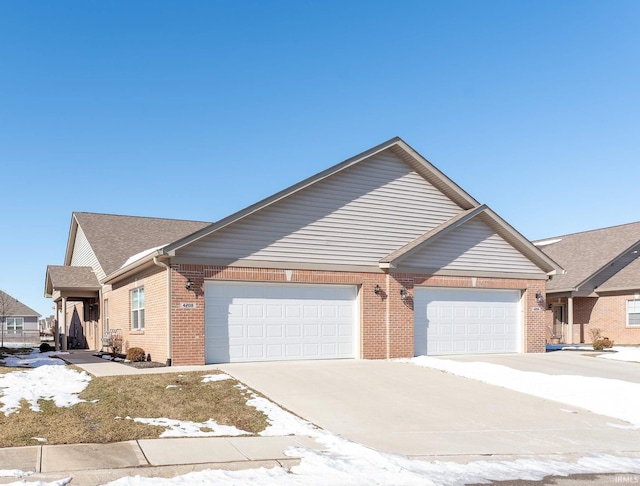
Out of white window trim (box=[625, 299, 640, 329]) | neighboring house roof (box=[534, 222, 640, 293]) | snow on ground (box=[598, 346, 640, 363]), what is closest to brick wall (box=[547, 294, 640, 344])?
white window trim (box=[625, 299, 640, 329])

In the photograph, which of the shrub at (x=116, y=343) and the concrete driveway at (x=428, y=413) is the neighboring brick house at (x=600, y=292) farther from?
the shrub at (x=116, y=343)

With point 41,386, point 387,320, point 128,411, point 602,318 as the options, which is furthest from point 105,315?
point 602,318

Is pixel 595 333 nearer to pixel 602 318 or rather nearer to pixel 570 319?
pixel 602 318

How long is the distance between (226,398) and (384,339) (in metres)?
8.62

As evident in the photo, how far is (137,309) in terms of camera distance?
851 inches

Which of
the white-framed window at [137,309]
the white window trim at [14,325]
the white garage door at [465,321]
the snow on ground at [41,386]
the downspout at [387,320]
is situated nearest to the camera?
the snow on ground at [41,386]

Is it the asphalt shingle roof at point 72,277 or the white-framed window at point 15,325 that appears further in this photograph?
the white-framed window at point 15,325

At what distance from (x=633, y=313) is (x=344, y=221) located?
58.8ft

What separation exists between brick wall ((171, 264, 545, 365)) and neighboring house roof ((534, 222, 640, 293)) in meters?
8.76

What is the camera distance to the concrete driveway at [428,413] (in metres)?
10.5

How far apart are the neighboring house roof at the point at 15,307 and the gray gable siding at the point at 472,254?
139ft

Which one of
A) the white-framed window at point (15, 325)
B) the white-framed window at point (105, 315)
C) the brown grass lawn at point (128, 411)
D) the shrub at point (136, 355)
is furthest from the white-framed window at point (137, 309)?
the white-framed window at point (15, 325)

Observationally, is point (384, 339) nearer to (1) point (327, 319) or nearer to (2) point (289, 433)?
(1) point (327, 319)

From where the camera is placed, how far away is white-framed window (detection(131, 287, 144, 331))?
2097 cm
